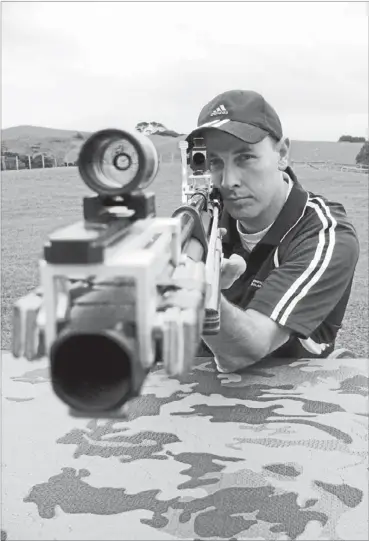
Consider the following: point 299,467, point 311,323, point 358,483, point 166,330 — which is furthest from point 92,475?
point 166,330

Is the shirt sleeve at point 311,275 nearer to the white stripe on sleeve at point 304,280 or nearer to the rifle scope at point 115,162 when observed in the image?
the white stripe on sleeve at point 304,280

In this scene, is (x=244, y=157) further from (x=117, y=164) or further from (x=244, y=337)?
(x=117, y=164)

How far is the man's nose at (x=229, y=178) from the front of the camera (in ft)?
5.91

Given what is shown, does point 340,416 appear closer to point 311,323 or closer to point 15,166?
point 311,323

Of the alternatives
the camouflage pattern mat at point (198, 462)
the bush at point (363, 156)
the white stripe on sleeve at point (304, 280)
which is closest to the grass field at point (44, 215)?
the bush at point (363, 156)

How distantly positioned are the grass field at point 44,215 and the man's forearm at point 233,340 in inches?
125

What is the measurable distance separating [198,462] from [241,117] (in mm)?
925

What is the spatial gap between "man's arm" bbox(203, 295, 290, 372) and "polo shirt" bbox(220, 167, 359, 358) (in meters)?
0.04

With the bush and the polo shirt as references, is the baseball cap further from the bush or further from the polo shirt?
the bush

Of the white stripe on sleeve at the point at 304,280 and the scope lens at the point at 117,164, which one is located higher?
the scope lens at the point at 117,164

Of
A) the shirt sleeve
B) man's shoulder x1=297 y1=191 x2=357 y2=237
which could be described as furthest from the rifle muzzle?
man's shoulder x1=297 y1=191 x2=357 y2=237

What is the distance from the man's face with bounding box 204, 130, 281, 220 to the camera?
1772 mm

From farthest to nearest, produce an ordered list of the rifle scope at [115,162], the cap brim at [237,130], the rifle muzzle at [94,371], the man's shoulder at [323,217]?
the man's shoulder at [323,217]
the cap brim at [237,130]
the rifle scope at [115,162]
the rifle muzzle at [94,371]

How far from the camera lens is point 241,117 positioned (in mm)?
1776
